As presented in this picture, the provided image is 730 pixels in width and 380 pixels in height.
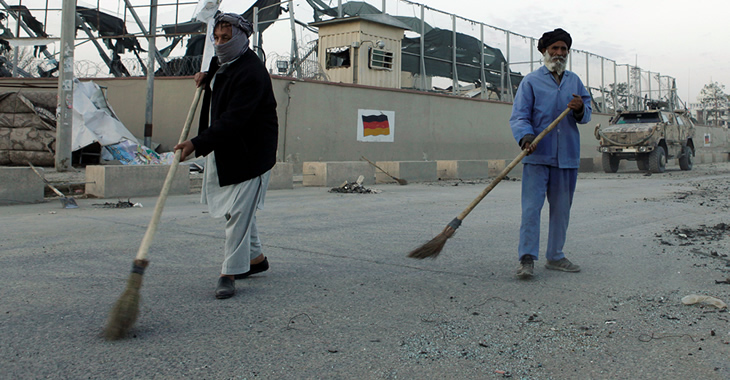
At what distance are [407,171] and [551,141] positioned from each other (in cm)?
1085

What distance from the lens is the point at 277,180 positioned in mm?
12664

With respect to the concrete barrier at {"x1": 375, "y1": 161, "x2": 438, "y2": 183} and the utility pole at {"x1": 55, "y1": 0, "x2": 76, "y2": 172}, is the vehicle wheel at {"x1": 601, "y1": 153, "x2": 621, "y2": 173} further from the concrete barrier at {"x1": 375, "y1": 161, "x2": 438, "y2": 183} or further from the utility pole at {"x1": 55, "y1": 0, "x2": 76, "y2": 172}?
the utility pole at {"x1": 55, "y1": 0, "x2": 76, "y2": 172}

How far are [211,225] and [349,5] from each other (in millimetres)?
15904

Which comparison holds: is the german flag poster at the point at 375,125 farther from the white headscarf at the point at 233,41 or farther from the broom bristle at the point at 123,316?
the broom bristle at the point at 123,316

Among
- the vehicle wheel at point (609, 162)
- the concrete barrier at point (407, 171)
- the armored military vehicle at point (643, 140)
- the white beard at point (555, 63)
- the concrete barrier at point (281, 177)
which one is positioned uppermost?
the armored military vehicle at point (643, 140)

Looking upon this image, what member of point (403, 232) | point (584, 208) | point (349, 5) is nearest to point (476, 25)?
point (349, 5)

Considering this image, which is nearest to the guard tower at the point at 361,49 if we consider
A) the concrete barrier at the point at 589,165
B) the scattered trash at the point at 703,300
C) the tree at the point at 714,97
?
the concrete barrier at the point at 589,165

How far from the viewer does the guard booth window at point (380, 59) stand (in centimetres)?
2053

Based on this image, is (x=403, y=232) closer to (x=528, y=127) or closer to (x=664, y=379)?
(x=528, y=127)

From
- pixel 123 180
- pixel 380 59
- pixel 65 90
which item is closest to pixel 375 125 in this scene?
pixel 380 59

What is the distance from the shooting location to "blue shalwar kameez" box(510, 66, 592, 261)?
4.56 metres

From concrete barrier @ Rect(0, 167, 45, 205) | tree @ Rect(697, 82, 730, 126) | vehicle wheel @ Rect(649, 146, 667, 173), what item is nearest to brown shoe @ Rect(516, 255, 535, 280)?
concrete barrier @ Rect(0, 167, 45, 205)

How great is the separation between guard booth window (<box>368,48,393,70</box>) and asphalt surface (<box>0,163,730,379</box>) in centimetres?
1432

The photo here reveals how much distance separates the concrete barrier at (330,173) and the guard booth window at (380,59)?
7.46 m
